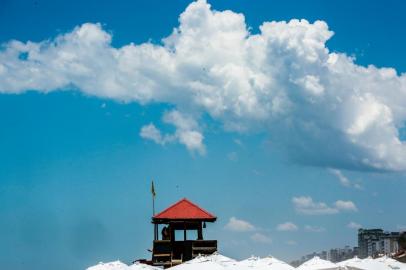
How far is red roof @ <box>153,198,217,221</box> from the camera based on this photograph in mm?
41000

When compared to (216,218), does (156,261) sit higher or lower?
lower

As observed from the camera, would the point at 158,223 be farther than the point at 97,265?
Yes

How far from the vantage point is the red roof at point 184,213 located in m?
41.0

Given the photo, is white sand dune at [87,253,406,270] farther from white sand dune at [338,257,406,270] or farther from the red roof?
the red roof

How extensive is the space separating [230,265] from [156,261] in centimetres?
1140

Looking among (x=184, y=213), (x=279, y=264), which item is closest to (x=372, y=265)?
(x=279, y=264)

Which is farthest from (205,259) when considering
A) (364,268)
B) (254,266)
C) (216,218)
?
(216,218)

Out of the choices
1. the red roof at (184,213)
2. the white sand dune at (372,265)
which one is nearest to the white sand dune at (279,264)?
the white sand dune at (372,265)

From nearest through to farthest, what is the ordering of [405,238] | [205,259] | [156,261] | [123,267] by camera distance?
[205,259] < [123,267] < [156,261] < [405,238]

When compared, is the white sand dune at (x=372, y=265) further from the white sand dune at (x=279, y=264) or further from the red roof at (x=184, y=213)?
the red roof at (x=184, y=213)

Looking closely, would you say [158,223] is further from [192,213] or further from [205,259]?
[205,259]

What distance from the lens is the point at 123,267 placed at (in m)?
35.3

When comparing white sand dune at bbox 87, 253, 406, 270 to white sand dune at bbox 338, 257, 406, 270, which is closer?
white sand dune at bbox 87, 253, 406, 270

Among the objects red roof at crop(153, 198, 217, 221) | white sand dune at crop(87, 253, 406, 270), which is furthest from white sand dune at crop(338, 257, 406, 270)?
red roof at crop(153, 198, 217, 221)
